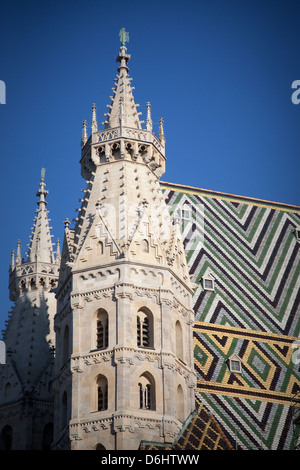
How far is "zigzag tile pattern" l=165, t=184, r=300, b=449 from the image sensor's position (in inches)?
1629

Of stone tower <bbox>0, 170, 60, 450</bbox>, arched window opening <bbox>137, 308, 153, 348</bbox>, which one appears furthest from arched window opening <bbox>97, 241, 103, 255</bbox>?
stone tower <bbox>0, 170, 60, 450</bbox>

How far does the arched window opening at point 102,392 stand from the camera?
3788cm

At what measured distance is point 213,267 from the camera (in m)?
46.0

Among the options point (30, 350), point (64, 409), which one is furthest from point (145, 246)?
point (30, 350)

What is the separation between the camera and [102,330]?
38.8 metres

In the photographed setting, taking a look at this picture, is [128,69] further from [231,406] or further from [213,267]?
[231,406]

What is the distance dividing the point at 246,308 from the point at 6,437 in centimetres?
813

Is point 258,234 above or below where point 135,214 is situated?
above

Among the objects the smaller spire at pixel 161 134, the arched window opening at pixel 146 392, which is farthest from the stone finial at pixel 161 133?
the arched window opening at pixel 146 392

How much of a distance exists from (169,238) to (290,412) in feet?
19.7

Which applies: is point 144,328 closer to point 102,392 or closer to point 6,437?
point 102,392

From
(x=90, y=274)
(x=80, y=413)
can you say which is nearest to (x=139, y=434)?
(x=80, y=413)

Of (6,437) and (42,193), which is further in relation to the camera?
(42,193)
